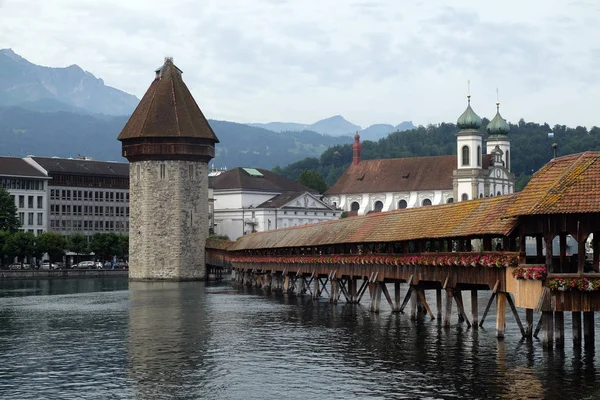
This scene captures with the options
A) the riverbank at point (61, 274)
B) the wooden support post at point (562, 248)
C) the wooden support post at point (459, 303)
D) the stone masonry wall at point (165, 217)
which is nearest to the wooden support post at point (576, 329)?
the wooden support post at point (562, 248)

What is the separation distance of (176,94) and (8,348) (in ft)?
204

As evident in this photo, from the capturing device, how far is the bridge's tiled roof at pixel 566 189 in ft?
100.0

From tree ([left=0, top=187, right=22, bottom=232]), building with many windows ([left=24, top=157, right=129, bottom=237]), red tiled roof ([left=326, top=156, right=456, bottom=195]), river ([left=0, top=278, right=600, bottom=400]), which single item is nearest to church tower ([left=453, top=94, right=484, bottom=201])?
red tiled roof ([left=326, top=156, right=456, bottom=195])

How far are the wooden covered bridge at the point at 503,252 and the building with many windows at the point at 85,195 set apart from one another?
3427 inches

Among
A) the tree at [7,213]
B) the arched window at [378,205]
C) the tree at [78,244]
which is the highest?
the arched window at [378,205]

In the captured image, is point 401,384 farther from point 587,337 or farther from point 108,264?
point 108,264

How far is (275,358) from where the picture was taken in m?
35.5

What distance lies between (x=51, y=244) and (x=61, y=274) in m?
10.9

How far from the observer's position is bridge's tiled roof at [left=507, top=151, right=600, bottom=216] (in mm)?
30469

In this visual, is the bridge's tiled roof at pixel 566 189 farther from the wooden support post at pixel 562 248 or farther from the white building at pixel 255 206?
the white building at pixel 255 206

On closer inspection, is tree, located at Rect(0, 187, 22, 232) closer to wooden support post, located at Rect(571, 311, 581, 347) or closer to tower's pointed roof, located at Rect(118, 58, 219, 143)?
tower's pointed roof, located at Rect(118, 58, 219, 143)

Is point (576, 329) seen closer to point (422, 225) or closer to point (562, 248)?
point (562, 248)

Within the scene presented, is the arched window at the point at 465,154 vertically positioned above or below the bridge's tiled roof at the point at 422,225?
above

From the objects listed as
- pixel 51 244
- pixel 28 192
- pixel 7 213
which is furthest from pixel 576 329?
pixel 28 192
